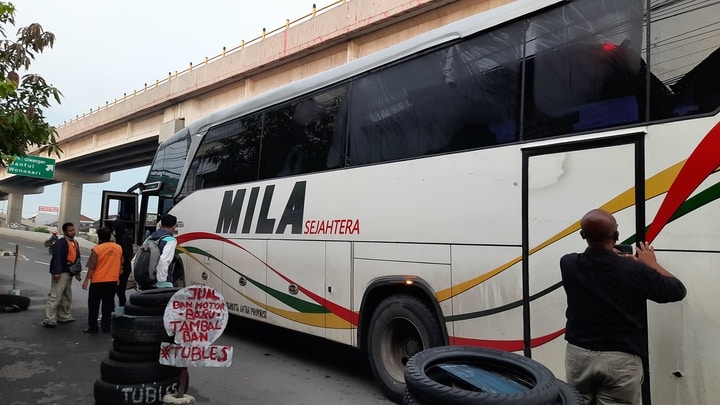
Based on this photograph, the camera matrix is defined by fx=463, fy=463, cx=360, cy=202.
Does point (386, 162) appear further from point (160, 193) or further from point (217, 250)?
point (160, 193)

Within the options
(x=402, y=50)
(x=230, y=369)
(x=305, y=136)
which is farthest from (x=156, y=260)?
(x=402, y=50)

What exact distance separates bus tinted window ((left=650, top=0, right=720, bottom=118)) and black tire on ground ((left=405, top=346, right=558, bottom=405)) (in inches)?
78.4

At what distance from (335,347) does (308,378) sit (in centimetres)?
183

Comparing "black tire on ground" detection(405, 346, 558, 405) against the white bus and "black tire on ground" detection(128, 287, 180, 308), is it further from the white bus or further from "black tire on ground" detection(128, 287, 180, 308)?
"black tire on ground" detection(128, 287, 180, 308)

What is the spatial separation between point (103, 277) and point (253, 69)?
587 inches

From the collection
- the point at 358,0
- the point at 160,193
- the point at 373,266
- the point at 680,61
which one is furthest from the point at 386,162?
the point at 358,0

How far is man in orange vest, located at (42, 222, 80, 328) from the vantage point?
7.88 metres

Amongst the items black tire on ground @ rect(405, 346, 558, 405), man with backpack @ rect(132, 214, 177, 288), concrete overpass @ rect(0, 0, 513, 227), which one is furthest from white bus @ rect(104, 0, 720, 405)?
concrete overpass @ rect(0, 0, 513, 227)

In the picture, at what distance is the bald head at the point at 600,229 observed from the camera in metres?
2.68

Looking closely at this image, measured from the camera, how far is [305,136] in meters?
6.11

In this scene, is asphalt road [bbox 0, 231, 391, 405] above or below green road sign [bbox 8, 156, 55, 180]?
below

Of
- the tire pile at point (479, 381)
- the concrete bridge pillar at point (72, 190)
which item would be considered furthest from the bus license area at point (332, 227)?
the concrete bridge pillar at point (72, 190)

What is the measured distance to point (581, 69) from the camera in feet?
12.0

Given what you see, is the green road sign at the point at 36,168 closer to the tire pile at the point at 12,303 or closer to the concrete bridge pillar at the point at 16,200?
the tire pile at the point at 12,303
